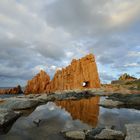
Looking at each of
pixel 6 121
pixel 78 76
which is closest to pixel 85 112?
pixel 6 121

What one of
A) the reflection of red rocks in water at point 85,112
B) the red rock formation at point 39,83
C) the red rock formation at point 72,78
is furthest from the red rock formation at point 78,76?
the reflection of red rocks in water at point 85,112

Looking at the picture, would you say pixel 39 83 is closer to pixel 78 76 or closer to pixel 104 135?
pixel 78 76

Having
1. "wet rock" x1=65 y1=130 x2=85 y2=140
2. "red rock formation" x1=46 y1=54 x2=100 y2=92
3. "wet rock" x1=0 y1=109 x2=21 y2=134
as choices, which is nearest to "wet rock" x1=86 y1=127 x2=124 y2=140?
"wet rock" x1=65 y1=130 x2=85 y2=140

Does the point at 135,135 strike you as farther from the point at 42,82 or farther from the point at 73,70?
the point at 42,82

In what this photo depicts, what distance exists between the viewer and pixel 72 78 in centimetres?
11750

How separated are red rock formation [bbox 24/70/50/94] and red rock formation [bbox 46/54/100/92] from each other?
403 centimetres

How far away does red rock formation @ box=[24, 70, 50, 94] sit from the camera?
407ft

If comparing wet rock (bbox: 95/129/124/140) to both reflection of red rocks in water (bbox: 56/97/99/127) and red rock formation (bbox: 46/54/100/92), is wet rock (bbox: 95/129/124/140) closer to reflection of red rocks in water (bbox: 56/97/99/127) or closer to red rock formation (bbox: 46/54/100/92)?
reflection of red rocks in water (bbox: 56/97/99/127)

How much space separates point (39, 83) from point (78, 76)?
28.0 meters

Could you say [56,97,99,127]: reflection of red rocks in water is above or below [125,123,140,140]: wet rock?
above

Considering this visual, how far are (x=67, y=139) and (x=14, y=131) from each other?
534cm

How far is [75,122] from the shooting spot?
66.1ft

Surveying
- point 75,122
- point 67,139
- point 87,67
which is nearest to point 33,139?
point 67,139

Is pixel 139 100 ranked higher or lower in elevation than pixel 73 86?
lower
